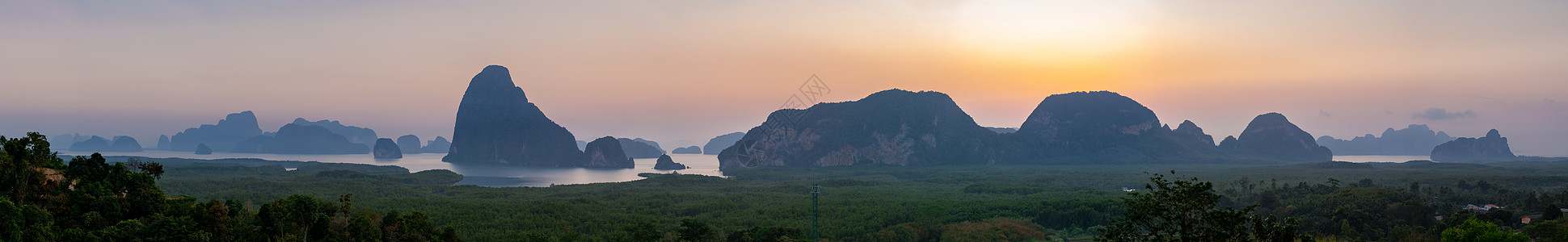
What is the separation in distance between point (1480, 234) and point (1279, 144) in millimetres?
190655

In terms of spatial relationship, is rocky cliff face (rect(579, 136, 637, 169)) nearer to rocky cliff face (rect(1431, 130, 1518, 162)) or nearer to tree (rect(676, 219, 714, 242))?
tree (rect(676, 219, 714, 242))

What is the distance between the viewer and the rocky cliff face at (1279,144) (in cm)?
18400

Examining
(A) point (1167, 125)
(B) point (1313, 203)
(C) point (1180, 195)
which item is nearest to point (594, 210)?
(C) point (1180, 195)

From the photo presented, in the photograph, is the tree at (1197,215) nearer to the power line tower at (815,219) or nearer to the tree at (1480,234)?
the power line tower at (815,219)

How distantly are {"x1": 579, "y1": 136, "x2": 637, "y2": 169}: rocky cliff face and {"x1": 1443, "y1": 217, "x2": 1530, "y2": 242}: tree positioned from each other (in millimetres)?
165123

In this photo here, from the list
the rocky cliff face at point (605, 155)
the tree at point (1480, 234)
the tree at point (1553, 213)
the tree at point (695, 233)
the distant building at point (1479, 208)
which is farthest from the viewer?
the rocky cliff face at point (605, 155)

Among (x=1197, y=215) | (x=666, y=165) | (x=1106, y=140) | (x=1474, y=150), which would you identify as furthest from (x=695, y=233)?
(x=1474, y=150)

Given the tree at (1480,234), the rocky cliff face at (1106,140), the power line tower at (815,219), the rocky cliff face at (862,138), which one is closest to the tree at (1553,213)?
the tree at (1480,234)

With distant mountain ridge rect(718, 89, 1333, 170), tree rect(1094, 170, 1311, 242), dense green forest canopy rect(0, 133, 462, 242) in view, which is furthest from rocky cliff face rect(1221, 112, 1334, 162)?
dense green forest canopy rect(0, 133, 462, 242)

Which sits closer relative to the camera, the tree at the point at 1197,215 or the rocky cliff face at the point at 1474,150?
the tree at the point at 1197,215

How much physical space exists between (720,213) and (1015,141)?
145 metres

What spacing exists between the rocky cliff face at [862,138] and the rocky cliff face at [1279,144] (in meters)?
72.0

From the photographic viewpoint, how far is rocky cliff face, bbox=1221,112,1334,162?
18400 centimetres

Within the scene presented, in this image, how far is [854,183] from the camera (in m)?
94.4
